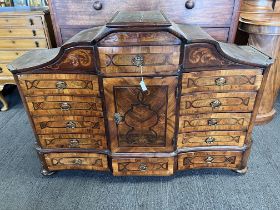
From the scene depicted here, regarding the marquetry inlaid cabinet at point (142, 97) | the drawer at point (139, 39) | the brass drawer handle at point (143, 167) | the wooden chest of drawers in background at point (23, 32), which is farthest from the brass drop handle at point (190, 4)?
the wooden chest of drawers in background at point (23, 32)

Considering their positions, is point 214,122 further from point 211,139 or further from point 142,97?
point 142,97

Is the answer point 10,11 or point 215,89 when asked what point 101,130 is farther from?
point 10,11

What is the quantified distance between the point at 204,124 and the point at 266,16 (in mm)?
1181

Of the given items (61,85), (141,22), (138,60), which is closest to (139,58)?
(138,60)

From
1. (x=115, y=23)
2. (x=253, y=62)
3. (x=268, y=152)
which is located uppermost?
(x=115, y=23)

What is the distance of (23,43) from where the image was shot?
2145 mm

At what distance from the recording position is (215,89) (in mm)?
1340

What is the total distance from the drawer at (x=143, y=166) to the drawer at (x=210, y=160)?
0.09 m

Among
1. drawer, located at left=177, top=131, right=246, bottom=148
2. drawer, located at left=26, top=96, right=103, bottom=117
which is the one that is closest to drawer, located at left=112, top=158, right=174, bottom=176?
drawer, located at left=177, top=131, right=246, bottom=148

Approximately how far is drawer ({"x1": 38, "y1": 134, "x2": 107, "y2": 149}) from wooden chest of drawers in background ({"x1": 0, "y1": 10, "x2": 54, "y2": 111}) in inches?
40.0

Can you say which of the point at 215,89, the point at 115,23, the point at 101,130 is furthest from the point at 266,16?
the point at 101,130

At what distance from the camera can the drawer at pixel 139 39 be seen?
1147 millimetres

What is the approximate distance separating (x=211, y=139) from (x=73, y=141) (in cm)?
91

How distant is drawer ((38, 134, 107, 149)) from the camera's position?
150 cm
